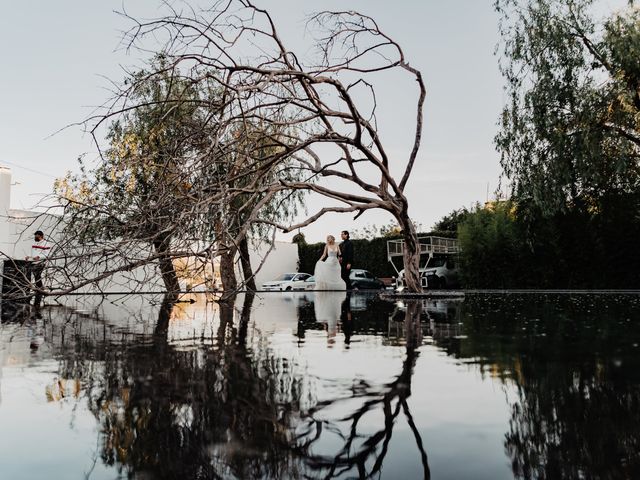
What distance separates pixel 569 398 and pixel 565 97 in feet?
58.5

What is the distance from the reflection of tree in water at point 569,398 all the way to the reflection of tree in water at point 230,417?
38cm

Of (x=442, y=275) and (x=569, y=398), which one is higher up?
(x=442, y=275)

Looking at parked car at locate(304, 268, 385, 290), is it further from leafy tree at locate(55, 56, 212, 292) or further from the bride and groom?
leafy tree at locate(55, 56, 212, 292)

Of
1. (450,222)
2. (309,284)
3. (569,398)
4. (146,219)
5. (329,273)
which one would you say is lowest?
(569,398)

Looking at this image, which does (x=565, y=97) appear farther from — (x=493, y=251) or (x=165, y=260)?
(x=165, y=260)

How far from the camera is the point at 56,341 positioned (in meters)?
4.88

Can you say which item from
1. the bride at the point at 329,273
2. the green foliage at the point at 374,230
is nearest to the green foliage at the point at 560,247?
the bride at the point at 329,273

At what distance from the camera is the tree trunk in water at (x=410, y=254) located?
37.8 feet

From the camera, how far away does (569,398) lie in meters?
2.42

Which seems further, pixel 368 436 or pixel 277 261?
pixel 277 261

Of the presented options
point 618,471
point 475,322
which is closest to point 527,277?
point 475,322

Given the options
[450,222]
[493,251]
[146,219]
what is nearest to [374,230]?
[450,222]

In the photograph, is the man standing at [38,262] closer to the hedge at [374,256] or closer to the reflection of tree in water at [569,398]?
the reflection of tree in water at [569,398]

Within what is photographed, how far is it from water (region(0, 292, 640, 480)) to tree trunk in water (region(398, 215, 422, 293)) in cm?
687
